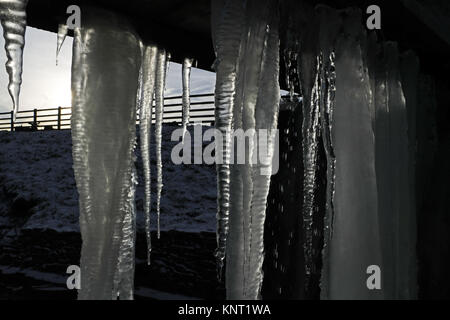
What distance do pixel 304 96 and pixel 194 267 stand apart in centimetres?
634

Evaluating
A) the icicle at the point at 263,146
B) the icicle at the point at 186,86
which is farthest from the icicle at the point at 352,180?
the icicle at the point at 186,86

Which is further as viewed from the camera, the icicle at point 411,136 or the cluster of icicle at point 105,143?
the icicle at point 411,136

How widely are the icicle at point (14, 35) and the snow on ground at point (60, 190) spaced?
8166 mm

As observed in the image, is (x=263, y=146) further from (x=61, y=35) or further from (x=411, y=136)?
(x=411, y=136)

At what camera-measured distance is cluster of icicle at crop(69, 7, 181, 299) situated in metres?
1.73

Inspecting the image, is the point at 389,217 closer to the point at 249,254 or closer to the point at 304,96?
the point at 304,96

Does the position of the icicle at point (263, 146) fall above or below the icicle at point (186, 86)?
below

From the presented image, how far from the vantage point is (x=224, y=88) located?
5.52 ft

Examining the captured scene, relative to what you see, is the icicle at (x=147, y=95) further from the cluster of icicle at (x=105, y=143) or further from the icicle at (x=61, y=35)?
the icicle at (x=61, y=35)

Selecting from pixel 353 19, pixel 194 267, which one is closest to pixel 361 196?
pixel 353 19

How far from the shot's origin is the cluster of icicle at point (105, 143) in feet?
5.68

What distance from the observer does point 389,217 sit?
2.35 meters

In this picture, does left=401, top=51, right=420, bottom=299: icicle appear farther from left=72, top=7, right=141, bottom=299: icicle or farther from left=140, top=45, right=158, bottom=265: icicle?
left=72, top=7, right=141, bottom=299: icicle

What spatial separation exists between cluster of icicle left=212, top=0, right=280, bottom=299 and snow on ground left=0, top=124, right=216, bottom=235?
7.81 meters
